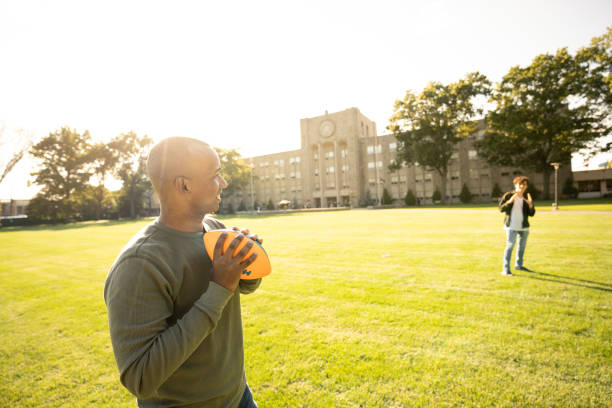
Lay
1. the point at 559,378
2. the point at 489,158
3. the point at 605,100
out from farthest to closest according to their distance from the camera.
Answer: the point at 489,158 < the point at 605,100 < the point at 559,378

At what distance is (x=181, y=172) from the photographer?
1.35 meters

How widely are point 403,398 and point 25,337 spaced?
230 inches

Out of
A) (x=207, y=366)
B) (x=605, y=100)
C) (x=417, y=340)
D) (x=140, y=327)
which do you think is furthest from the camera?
(x=605, y=100)

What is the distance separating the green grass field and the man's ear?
2.45m

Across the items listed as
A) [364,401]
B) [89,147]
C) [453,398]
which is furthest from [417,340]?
[89,147]

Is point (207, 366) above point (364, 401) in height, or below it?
above

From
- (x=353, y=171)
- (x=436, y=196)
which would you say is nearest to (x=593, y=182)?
(x=436, y=196)

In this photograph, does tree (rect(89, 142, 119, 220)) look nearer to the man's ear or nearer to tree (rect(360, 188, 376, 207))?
tree (rect(360, 188, 376, 207))

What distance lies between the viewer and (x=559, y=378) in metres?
2.89

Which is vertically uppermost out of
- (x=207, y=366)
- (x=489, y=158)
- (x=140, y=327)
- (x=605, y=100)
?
(x=605, y=100)

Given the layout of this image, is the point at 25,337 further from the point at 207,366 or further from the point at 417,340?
the point at 417,340

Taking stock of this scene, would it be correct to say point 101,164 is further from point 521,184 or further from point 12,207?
point 521,184

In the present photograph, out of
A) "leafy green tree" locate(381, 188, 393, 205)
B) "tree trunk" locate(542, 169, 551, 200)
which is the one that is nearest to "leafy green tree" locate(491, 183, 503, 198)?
"tree trunk" locate(542, 169, 551, 200)

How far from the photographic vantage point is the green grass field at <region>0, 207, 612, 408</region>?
2834mm
